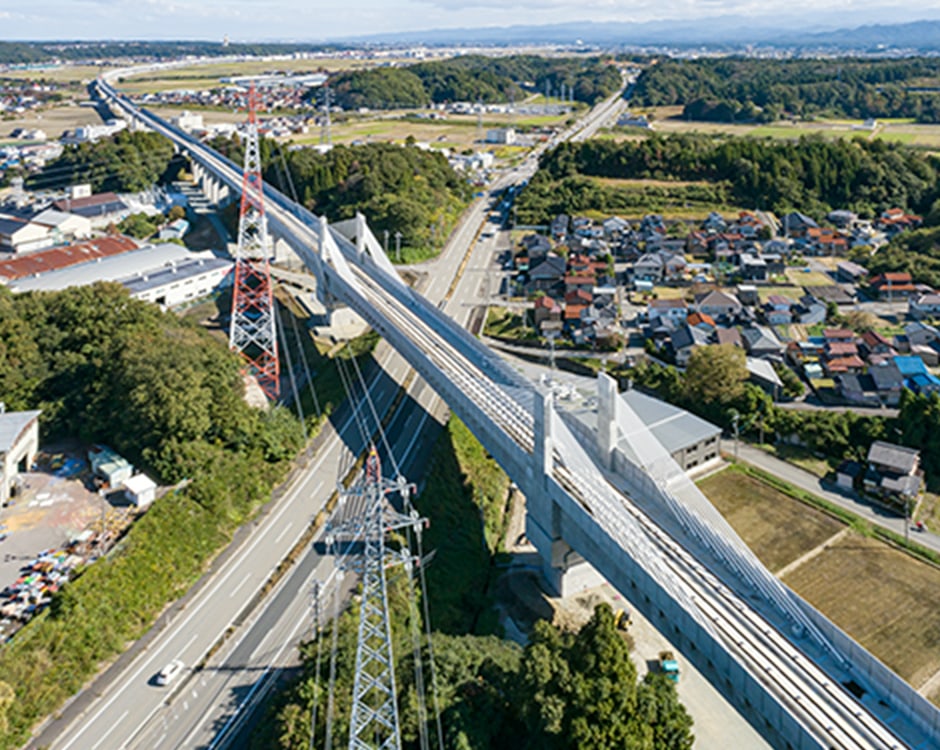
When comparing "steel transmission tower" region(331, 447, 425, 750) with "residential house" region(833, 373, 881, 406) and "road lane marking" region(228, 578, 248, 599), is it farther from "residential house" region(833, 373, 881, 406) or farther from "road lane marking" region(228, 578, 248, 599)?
"residential house" region(833, 373, 881, 406)

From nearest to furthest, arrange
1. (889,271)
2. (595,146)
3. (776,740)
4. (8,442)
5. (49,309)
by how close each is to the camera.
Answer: (776,740) < (8,442) < (49,309) < (889,271) < (595,146)

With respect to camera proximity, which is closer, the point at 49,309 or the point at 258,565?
the point at 258,565

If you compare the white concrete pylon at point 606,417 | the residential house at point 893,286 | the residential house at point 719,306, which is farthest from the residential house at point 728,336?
the white concrete pylon at point 606,417

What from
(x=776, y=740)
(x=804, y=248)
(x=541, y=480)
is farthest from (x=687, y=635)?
(x=804, y=248)

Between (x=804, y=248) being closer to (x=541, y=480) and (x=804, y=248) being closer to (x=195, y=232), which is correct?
(x=541, y=480)

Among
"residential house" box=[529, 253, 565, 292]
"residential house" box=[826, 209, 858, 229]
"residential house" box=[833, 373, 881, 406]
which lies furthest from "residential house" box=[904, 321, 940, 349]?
"residential house" box=[826, 209, 858, 229]

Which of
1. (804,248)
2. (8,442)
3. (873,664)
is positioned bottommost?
(804,248)
